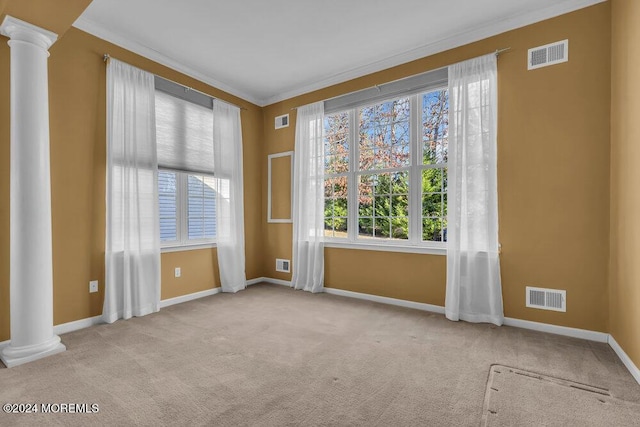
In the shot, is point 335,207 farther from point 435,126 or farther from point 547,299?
point 547,299

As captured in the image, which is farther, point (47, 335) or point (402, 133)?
point (402, 133)

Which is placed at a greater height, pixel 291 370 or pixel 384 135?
pixel 384 135

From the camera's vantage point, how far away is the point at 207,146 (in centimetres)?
439

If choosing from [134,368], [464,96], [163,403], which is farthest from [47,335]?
[464,96]

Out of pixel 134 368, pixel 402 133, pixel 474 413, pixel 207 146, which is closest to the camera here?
pixel 474 413

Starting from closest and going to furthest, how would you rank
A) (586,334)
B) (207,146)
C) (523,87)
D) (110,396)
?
(110,396) < (586,334) < (523,87) < (207,146)

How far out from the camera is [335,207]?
4555 millimetres

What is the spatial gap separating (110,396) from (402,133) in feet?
12.4

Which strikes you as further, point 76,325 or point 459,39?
point 459,39

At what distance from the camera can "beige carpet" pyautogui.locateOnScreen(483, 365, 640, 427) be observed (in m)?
1.72

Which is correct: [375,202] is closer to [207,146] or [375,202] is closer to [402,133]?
[402,133]

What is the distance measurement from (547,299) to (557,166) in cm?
127

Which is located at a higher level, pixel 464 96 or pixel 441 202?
pixel 464 96

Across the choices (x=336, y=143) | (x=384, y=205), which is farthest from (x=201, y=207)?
(x=384, y=205)
